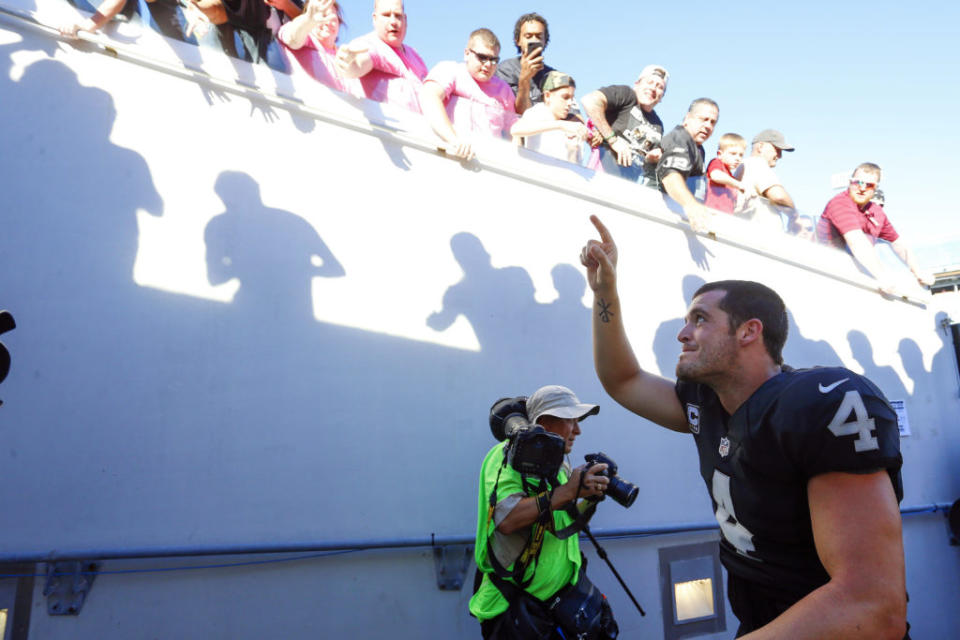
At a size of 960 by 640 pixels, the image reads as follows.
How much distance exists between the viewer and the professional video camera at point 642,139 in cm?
548

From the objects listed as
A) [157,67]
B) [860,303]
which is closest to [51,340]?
[157,67]

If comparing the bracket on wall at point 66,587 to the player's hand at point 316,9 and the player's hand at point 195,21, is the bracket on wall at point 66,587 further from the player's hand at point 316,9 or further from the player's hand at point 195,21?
the player's hand at point 316,9

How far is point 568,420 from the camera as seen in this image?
125 inches

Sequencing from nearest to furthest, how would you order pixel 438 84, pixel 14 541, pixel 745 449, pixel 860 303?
pixel 745 449 < pixel 14 541 < pixel 438 84 < pixel 860 303

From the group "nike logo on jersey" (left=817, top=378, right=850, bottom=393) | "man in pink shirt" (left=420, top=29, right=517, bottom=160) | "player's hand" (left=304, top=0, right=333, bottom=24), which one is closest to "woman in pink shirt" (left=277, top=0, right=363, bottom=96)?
"player's hand" (left=304, top=0, right=333, bottom=24)

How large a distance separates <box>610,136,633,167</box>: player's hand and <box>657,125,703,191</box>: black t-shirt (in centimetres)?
36

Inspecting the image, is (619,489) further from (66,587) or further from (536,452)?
(66,587)

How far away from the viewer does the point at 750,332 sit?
80.7 inches

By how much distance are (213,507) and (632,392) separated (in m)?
2.17

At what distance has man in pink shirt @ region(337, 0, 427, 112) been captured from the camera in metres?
4.27

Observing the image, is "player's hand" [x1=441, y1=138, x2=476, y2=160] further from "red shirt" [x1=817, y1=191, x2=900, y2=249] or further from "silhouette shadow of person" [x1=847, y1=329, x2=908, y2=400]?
"silhouette shadow of person" [x1=847, y1=329, x2=908, y2=400]

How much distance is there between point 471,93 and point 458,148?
53 cm

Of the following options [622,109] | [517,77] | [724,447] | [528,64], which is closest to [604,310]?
[724,447]

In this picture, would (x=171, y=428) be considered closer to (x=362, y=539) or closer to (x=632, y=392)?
(x=362, y=539)
